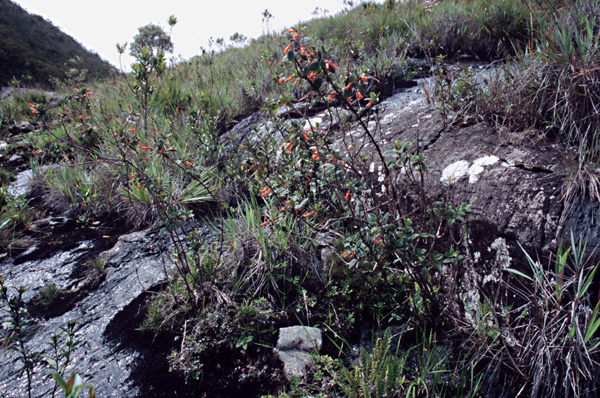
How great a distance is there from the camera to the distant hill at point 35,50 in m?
12.3

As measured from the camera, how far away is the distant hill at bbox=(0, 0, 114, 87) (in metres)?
12.3

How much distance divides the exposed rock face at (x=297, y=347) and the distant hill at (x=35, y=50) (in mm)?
11814

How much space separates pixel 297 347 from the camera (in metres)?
2.08

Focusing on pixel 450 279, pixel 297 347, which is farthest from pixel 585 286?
pixel 297 347

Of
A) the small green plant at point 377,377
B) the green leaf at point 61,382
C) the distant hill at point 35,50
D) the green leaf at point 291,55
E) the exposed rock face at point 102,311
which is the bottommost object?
the small green plant at point 377,377

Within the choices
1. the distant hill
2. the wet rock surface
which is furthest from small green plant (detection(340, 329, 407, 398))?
the distant hill

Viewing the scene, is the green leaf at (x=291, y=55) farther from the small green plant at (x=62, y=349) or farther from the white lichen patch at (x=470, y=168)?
the small green plant at (x=62, y=349)

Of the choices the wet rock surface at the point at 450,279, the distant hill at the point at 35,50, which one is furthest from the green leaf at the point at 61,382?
the distant hill at the point at 35,50

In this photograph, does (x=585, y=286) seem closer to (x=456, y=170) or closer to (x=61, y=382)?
(x=456, y=170)

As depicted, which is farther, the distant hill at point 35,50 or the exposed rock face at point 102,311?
the distant hill at point 35,50

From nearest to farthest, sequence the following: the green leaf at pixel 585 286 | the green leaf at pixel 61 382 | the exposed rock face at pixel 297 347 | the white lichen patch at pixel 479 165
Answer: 1. the green leaf at pixel 61 382
2. the green leaf at pixel 585 286
3. the exposed rock face at pixel 297 347
4. the white lichen patch at pixel 479 165

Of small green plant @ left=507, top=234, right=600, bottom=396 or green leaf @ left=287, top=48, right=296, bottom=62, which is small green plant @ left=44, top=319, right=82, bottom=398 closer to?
green leaf @ left=287, top=48, right=296, bottom=62

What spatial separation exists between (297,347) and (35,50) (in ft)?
66.9

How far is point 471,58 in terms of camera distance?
436cm
